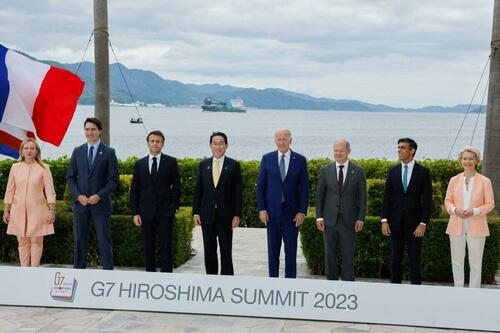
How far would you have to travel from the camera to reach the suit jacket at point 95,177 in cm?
800

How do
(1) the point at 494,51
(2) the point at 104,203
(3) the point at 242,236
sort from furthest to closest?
(3) the point at 242,236, (1) the point at 494,51, (2) the point at 104,203

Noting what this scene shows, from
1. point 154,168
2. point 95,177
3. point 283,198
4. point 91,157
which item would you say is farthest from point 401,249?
point 91,157

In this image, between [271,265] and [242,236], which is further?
[242,236]

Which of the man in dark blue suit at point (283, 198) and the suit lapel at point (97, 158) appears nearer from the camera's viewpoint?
the man in dark blue suit at point (283, 198)

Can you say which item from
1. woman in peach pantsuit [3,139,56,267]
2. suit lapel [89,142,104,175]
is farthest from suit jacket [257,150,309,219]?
woman in peach pantsuit [3,139,56,267]

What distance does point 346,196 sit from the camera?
7.48 metres

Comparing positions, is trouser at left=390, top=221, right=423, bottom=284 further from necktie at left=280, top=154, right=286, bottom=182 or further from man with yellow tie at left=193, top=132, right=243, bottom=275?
man with yellow tie at left=193, top=132, right=243, bottom=275

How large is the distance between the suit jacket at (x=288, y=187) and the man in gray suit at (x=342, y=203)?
0.23 meters

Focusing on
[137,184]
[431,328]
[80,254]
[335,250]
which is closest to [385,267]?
[335,250]

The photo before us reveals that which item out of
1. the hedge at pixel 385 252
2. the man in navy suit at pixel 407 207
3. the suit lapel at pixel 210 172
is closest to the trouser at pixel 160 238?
the suit lapel at pixel 210 172

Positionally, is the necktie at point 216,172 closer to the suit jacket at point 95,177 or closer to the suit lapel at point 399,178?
the suit jacket at point 95,177

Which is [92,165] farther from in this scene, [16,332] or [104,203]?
[16,332]

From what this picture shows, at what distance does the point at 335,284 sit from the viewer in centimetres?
622

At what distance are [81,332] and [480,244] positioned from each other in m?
4.70
